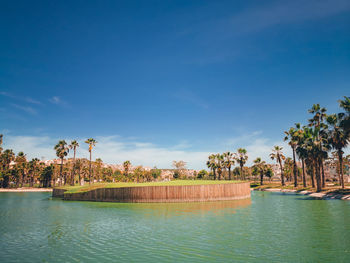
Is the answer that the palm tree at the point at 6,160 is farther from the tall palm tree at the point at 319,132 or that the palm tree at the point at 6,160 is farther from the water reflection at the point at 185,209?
the tall palm tree at the point at 319,132

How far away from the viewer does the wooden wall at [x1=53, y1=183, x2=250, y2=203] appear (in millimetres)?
36594

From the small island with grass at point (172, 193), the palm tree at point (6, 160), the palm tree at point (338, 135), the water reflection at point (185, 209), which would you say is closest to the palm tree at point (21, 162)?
the palm tree at point (6, 160)

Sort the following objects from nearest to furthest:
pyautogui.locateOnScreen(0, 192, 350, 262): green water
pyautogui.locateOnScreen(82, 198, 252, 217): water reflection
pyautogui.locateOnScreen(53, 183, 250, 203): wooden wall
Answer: pyautogui.locateOnScreen(0, 192, 350, 262): green water → pyautogui.locateOnScreen(82, 198, 252, 217): water reflection → pyautogui.locateOnScreen(53, 183, 250, 203): wooden wall

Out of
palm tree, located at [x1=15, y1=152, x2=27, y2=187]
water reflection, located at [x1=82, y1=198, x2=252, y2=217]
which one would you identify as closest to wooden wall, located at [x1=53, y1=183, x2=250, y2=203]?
water reflection, located at [x1=82, y1=198, x2=252, y2=217]

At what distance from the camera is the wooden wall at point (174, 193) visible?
36594 mm

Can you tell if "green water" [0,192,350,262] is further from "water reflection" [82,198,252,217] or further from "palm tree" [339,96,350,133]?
"palm tree" [339,96,350,133]

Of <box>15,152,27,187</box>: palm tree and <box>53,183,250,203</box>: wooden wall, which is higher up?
<box>15,152,27,187</box>: palm tree

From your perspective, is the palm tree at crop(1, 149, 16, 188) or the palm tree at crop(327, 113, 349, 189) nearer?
the palm tree at crop(327, 113, 349, 189)

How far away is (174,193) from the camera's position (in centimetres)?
3659

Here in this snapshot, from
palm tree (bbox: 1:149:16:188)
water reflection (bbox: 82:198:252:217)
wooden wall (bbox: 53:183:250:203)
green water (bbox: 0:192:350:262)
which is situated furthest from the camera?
palm tree (bbox: 1:149:16:188)

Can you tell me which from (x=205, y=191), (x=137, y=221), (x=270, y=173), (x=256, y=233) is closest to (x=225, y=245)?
(x=256, y=233)

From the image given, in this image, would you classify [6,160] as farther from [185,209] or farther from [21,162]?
[185,209]

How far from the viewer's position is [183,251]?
1226cm

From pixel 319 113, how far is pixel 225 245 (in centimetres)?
4944
